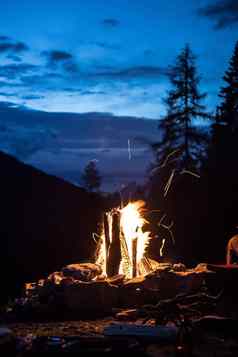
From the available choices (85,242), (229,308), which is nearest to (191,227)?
(85,242)

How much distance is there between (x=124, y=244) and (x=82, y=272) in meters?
1.17

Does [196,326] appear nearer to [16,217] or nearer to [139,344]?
[139,344]

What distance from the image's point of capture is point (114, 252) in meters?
9.04

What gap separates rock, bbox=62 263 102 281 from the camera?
8478 mm

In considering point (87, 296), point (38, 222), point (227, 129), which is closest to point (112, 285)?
point (87, 296)

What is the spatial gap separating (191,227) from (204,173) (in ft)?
16.1

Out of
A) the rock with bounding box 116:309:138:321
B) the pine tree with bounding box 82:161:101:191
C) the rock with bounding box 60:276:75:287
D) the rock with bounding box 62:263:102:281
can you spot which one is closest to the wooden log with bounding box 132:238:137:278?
the rock with bounding box 62:263:102:281

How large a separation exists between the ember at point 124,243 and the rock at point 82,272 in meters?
0.30

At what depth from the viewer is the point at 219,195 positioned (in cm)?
1669

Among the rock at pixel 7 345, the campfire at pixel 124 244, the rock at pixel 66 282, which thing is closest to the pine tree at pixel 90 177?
the campfire at pixel 124 244

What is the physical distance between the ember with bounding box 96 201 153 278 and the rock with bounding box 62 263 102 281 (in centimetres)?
30

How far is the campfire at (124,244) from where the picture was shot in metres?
9.07

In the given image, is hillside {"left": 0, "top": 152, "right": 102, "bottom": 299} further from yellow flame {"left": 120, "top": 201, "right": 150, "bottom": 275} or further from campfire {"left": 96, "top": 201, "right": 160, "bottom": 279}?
yellow flame {"left": 120, "top": 201, "right": 150, "bottom": 275}

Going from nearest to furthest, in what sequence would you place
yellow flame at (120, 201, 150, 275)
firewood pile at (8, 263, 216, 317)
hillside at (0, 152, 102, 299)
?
firewood pile at (8, 263, 216, 317), yellow flame at (120, 201, 150, 275), hillside at (0, 152, 102, 299)
